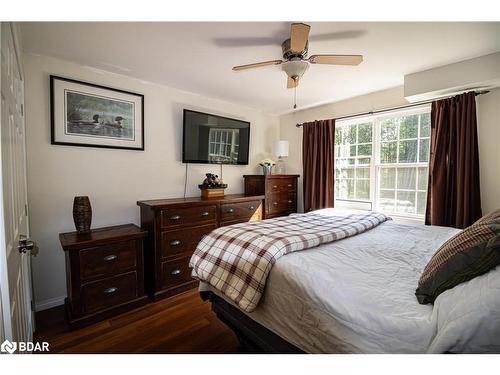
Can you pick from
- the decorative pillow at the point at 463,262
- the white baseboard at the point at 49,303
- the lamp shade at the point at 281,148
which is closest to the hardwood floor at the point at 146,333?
the white baseboard at the point at 49,303

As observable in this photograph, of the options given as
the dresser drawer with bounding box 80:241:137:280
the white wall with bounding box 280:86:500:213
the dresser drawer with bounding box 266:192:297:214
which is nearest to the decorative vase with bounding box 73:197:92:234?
the dresser drawer with bounding box 80:241:137:280

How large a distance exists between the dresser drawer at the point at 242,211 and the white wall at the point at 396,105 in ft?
3.57

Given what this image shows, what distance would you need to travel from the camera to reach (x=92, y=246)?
1.92 meters

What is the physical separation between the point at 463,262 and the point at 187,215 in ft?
7.32

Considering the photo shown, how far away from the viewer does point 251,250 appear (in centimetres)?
136

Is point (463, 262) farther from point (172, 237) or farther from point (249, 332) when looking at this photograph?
point (172, 237)

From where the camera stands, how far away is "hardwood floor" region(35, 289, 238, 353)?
64.2 inches

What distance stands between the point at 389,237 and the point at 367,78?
74.1 inches

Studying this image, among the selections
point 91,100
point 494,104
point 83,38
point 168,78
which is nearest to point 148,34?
point 83,38

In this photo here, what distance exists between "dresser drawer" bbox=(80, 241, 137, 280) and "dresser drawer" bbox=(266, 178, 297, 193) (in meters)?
2.00

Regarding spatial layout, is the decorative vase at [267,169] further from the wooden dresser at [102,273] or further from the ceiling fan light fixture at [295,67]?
the wooden dresser at [102,273]

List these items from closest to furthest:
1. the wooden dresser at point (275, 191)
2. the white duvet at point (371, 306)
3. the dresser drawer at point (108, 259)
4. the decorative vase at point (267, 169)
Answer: the white duvet at point (371, 306)
the dresser drawer at point (108, 259)
the wooden dresser at point (275, 191)
the decorative vase at point (267, 169)

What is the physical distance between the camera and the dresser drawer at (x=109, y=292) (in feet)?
6.26

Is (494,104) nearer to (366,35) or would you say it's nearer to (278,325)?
(366,35)
